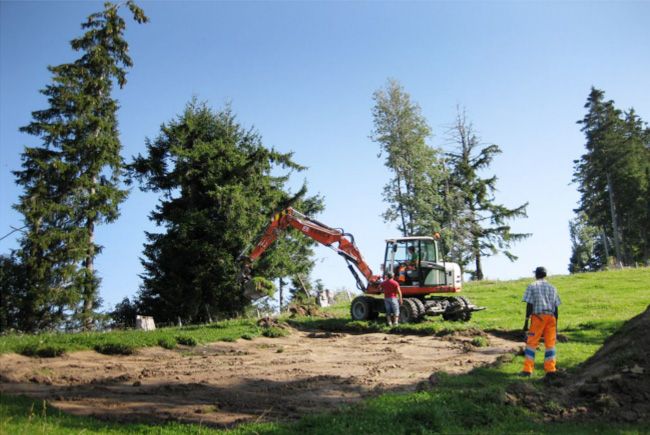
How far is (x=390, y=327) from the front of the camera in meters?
18.9

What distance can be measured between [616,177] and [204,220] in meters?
41.9

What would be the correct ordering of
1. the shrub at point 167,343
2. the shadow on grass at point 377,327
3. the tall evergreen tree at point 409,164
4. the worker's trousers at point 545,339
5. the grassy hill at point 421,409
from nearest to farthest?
1. the grassy hill at point 421,409
2. the worker's trousers at point 545,339
3. the shrub at point 167,343
4. the shadow on grass at point 377,327
5. the tall evergreen tree at point 409,164

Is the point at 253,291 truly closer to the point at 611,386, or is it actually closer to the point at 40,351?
the point at 40,351

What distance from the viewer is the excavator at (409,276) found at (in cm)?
2006

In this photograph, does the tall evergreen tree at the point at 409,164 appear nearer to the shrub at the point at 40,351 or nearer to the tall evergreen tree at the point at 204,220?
the tall evergreen tree at the point at 204,220

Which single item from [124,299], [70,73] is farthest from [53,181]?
[124,299]

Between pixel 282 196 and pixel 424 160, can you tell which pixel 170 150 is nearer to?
pixel 282 196

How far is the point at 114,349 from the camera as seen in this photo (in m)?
13.3

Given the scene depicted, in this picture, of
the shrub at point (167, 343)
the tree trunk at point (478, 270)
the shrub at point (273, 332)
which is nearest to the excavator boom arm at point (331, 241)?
the shrub at point (273, 332)

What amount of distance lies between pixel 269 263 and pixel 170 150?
8679 mm

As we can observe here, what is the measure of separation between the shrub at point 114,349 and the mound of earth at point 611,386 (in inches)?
398

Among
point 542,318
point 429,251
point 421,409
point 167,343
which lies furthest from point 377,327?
point 421,409

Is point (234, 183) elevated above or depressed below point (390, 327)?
above

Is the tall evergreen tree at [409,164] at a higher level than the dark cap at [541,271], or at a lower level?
higher
